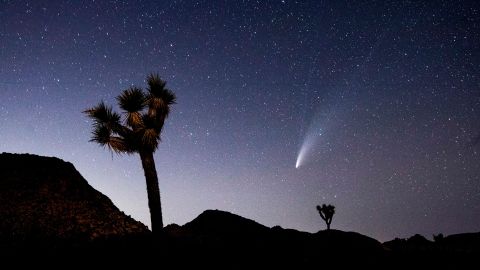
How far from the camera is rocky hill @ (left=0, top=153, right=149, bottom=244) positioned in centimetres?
1344

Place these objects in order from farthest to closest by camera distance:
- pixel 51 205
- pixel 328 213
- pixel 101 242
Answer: pixel 328 213 → pixel 51 205 → pixel 101 242

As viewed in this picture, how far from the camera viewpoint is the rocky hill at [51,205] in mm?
13438

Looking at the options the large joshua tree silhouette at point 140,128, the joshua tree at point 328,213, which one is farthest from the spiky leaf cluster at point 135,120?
the joshua tree at point 328,213

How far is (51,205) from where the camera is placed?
48.9ft

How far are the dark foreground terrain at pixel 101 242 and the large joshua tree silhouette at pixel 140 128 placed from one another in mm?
1841

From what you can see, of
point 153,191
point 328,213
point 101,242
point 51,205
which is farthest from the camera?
point 328,213

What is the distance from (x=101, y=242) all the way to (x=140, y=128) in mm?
5668

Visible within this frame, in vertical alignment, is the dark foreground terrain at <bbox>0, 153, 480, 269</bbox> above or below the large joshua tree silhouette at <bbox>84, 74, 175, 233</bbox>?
below

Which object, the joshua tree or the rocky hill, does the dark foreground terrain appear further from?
the joshua tree

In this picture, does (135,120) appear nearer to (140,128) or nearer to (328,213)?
(140,128)

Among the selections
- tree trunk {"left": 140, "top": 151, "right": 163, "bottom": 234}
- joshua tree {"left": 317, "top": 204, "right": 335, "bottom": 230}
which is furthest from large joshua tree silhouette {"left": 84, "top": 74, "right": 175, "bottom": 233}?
joshua tree {"left": 317, "top": 204, "right": 335, "bottom": 230}

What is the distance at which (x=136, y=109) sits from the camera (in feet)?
57.1

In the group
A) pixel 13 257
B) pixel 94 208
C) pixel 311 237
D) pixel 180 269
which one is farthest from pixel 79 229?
pixel 311 237

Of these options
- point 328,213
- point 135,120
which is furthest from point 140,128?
point 328,213
